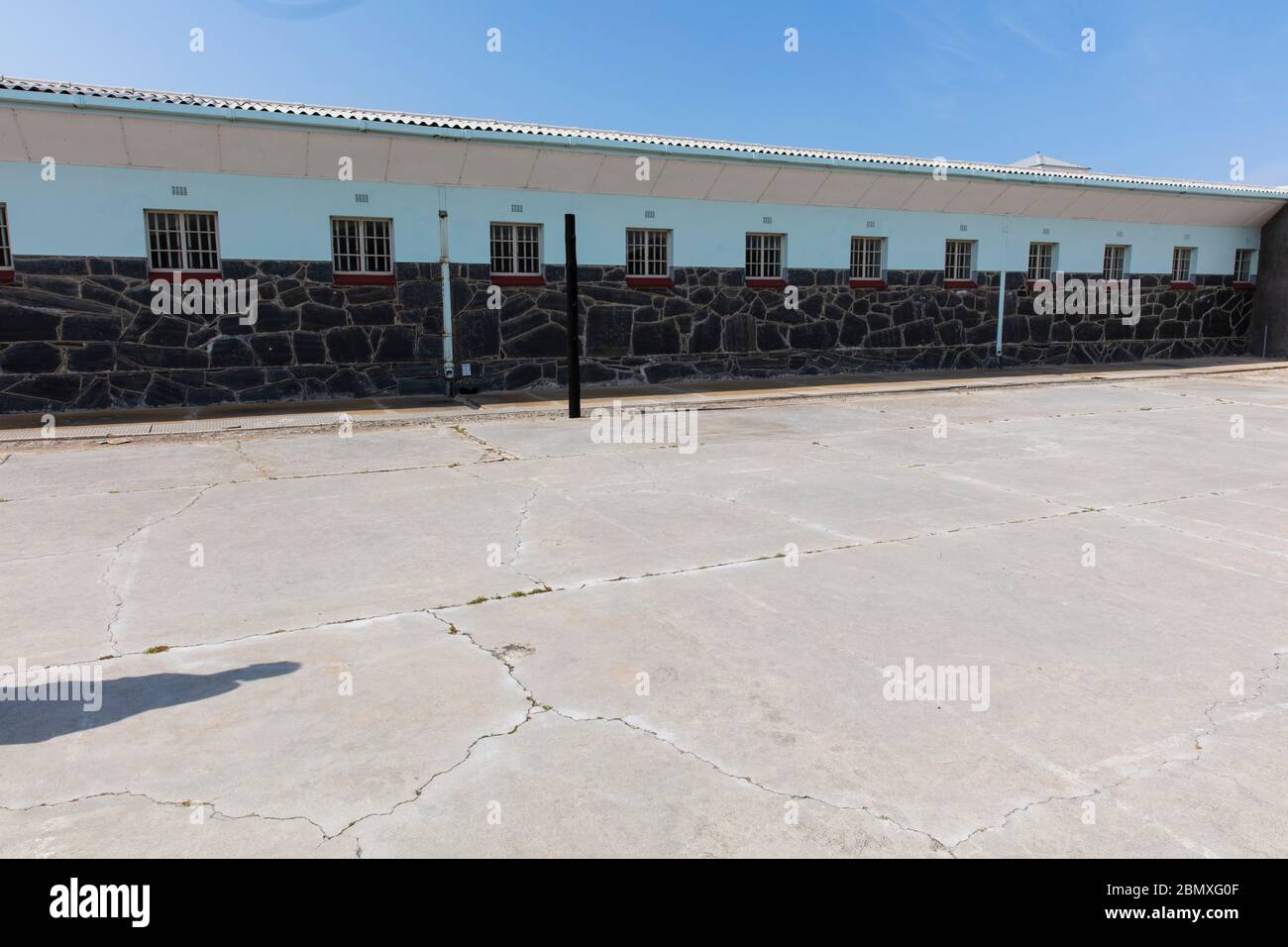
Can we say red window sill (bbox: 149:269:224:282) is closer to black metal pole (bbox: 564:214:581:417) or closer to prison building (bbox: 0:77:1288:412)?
prison building (bbox: 0:77:1288:412)

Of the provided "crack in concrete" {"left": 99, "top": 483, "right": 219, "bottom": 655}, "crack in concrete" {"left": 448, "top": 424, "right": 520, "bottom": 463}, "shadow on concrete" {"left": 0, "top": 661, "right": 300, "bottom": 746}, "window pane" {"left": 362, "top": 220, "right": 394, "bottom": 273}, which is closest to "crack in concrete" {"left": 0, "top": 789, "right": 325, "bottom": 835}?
"shadow on concrete" {"left": 0, "top": 661, "right": 300, "bottom": 746}

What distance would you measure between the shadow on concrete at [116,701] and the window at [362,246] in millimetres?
11538

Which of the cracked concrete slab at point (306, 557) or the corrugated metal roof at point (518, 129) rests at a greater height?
the corrugated metal roof at point (518, 129)

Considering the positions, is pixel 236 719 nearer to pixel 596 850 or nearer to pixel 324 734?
pixel 324 734

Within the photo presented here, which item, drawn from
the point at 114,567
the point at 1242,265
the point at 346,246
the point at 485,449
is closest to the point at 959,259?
the point at 1242,265

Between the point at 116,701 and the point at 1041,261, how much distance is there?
22.3 metres

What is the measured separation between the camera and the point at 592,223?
53.9 ft

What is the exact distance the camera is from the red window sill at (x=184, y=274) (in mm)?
13562

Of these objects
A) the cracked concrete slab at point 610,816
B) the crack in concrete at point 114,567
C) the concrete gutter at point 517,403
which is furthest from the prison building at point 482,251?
the cracked concrete slab at point 610,816

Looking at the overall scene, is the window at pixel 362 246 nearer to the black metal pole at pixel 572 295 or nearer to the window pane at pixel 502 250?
the window pane at pixel 502 250

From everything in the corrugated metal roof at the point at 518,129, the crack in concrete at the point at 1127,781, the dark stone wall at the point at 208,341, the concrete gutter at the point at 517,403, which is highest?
the corrugated metal roof at the point at 518,129

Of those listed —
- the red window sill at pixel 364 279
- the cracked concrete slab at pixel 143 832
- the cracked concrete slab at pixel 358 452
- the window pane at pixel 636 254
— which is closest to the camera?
the cracked concrete slab at pixel 143 832

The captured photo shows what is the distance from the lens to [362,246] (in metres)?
14.9
